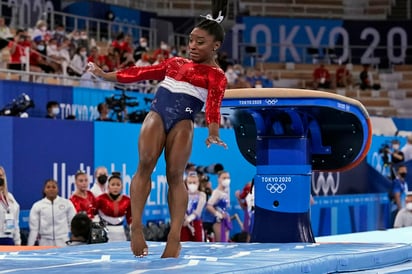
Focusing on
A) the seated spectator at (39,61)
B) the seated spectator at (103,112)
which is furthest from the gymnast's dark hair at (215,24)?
the seated spectator at (39,61)

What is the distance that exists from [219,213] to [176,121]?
6.05m

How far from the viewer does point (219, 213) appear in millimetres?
11625

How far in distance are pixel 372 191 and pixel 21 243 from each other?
29.3ft

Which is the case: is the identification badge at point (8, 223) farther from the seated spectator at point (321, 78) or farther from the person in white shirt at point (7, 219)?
the seated spectator at point (321, 78)

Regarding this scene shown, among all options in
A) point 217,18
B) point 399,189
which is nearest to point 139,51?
point 399,189

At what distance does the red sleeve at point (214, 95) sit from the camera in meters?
5.55

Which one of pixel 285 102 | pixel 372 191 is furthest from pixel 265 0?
pixel 285 102

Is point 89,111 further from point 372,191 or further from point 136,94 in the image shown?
point 372,191

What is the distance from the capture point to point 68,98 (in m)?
12.6

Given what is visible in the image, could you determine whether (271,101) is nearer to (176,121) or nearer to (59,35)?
(176,121)

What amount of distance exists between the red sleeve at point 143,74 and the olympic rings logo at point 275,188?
1820 mm

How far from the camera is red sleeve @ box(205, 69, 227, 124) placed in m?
5.55

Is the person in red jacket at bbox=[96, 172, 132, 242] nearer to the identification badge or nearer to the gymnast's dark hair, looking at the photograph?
the identification badge

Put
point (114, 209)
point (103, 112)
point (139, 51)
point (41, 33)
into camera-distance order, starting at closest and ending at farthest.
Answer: point (114, 209), point (103, 112), point (41, 33), point (139, 51)
